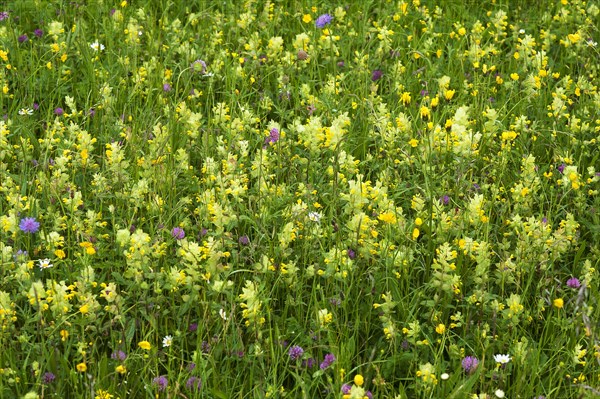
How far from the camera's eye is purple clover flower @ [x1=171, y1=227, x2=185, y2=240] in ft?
11.7

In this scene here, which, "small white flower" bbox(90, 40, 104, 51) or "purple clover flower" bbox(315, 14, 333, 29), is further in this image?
"purple clover flower" bbox(315, 14, 333, 29)

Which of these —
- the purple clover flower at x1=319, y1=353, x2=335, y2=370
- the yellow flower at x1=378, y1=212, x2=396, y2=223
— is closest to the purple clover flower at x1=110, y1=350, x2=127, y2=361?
the purple clover flower at x1=319, y1=353, x2=335, y2=370

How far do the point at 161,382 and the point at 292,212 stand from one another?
3.01ft

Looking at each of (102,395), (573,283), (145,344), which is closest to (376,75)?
(573,283)

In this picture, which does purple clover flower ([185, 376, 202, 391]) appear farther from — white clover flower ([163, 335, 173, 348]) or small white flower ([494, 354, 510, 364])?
small white flower ([494, 354, 510, 364])

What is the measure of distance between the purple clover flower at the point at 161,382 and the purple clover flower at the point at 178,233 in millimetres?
757

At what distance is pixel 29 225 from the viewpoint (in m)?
3.47

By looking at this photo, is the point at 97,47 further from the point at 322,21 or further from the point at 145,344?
the point at 145,344

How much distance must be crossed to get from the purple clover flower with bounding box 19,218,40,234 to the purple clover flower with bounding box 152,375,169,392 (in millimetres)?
892

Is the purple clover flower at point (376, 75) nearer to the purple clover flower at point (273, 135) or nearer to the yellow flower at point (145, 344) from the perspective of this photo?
A: the purple clover flower at point (273, 135)

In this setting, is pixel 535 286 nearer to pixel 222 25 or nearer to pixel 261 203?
pixel 261 203

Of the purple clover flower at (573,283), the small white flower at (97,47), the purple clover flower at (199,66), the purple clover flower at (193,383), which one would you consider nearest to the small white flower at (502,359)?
the purple clover flower at (573,283)

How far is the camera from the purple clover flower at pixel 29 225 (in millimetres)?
3469

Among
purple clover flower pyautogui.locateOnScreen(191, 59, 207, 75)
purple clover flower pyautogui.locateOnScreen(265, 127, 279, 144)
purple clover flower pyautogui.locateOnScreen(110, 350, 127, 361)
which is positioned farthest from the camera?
purple clover flower pyautogui.locateOnScreen(191, 59, 207, 75)
